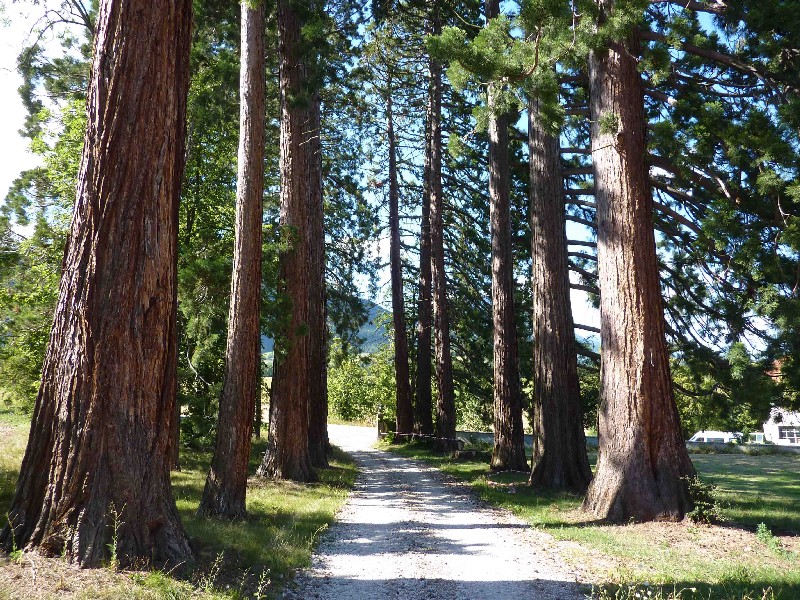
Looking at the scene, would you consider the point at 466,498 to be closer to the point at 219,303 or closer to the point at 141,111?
the point at 219,303

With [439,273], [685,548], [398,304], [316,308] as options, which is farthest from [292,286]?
[398,304]

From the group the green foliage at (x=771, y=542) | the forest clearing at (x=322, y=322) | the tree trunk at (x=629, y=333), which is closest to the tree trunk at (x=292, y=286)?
the forest clearing at (x=322, y=322)

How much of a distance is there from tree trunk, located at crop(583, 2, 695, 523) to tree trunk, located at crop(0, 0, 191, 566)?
5782 mm

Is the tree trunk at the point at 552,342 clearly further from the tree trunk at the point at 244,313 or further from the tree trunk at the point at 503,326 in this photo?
the tree trunk at the point at 244,313

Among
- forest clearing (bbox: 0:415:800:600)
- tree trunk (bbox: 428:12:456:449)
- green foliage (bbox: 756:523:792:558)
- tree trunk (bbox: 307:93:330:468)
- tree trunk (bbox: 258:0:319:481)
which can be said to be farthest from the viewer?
tree trunk (bbox: 428:12:456:449)

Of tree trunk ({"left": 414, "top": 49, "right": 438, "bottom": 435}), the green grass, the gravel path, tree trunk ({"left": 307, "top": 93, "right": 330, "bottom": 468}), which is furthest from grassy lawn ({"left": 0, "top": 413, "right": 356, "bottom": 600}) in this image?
tree trunk ({"left": 414, "top": 49, "right": 438, "bottom": 435})

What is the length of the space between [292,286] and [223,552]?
24.3 ft

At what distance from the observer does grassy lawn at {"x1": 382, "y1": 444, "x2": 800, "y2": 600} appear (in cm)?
514

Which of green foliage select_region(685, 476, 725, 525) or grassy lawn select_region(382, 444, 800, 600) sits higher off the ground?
green foliage select_region(685, 476, 725, 525)

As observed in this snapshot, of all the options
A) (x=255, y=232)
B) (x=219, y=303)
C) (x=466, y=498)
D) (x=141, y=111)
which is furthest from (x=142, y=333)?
(x=466, y=498)

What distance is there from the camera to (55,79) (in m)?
13.0

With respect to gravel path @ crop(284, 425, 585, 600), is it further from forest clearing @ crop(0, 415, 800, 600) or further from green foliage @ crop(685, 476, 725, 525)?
green foliage @ crop(685, 476, 725, 525)

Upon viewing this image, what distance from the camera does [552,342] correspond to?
39.0ft

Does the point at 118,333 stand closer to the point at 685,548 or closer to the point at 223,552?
the point at 223,552
